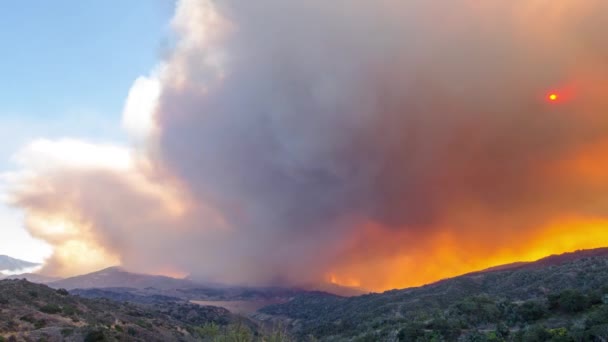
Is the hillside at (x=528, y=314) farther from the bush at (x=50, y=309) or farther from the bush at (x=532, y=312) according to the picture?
the bush at (x=50, y=309)

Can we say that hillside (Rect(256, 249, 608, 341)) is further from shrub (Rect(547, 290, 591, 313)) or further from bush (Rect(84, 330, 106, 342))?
bush (Rect(84, 330, 106, 342))

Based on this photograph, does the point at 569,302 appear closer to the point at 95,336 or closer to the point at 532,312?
the point at 532,312

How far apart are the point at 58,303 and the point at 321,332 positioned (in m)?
51.8

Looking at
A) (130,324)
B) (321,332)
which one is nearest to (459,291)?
(321,332)

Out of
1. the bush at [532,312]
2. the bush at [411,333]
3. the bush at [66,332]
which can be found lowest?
the bush at [411,333]

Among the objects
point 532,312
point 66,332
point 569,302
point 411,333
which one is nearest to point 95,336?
point 66,332

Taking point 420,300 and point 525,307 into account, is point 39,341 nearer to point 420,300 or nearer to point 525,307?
point 525,307

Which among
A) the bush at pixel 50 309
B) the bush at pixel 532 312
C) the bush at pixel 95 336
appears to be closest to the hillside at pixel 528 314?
the bush at pixel 532 312

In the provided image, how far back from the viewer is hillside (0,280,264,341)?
47.1 meters

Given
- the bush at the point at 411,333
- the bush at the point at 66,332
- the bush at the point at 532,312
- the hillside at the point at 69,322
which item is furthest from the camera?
the bush at the point at 66,332

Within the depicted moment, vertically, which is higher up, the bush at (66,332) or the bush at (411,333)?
the bush at (66,332)

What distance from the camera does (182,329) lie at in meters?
80.4

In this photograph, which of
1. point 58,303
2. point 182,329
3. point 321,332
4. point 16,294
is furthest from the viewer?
point 321,332

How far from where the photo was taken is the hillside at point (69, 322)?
4706cm
